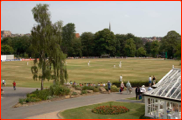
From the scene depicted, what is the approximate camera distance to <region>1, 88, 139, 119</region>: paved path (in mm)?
17219

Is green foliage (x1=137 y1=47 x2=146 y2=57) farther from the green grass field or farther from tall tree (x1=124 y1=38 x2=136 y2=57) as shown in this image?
the green grass field

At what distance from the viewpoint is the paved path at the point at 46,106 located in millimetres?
17219

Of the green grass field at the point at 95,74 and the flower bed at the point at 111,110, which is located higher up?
the green grass field at the point at 95,74

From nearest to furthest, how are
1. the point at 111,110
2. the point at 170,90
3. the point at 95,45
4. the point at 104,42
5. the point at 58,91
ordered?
the point at 170,90, the point at 111,110, the point at 58,91, the point at 104,42, the point at 95,45

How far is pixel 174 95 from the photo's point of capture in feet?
47.9

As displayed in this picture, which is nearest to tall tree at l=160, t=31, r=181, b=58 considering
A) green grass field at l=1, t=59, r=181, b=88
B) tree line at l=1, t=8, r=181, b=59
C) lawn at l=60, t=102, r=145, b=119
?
tree line at l=1, t=8, r=181, b=59

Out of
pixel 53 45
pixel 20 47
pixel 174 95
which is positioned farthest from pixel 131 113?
pixel 20 47

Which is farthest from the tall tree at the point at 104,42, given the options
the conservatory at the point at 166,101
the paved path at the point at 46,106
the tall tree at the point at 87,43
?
the conservatory at the point at 166,101

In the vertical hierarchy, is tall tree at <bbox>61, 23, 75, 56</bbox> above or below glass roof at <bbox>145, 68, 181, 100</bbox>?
above

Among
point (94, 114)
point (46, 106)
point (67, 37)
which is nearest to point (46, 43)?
point (46, 106)

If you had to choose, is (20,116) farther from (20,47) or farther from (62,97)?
(20,47)

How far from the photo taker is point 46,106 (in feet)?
65.1

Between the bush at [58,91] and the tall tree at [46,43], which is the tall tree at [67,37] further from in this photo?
the bush at [58,91]

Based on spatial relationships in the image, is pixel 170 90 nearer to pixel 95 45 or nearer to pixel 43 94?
pixel 43 94
